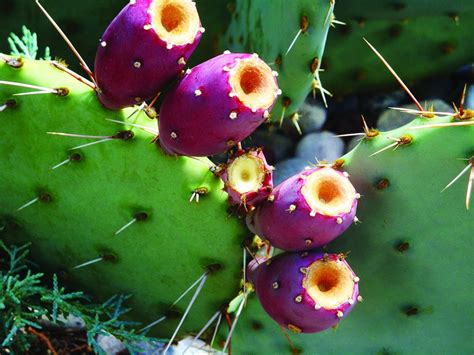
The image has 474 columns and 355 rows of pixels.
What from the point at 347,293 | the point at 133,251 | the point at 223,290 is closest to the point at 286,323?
the point at 347,293

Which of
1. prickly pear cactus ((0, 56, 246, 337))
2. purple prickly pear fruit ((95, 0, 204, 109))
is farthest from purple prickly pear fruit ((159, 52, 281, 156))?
prickly pear cactus ((0, 56, 246, 337))

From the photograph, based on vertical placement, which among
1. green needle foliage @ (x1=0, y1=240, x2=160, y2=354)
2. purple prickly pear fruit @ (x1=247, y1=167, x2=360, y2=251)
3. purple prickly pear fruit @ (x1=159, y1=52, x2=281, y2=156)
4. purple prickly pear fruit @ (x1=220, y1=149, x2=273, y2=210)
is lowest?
green needle foliage @ (x1=0, y1=240, x2=160, y2=354)

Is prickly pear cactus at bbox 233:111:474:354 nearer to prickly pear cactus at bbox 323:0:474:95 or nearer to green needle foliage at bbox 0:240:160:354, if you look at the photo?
green needle foliage at bbox 0:240:160:354

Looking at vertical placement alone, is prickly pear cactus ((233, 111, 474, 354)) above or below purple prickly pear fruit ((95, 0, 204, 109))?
below

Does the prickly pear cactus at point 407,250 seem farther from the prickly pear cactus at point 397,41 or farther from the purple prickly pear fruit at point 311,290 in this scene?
the prickly pear cactus at point 397,41

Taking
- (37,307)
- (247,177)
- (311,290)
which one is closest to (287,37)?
(247,177)

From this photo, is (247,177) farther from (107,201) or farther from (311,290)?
(107,201)

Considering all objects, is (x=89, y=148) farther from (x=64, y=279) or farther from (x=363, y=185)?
(x=363, y=185)
